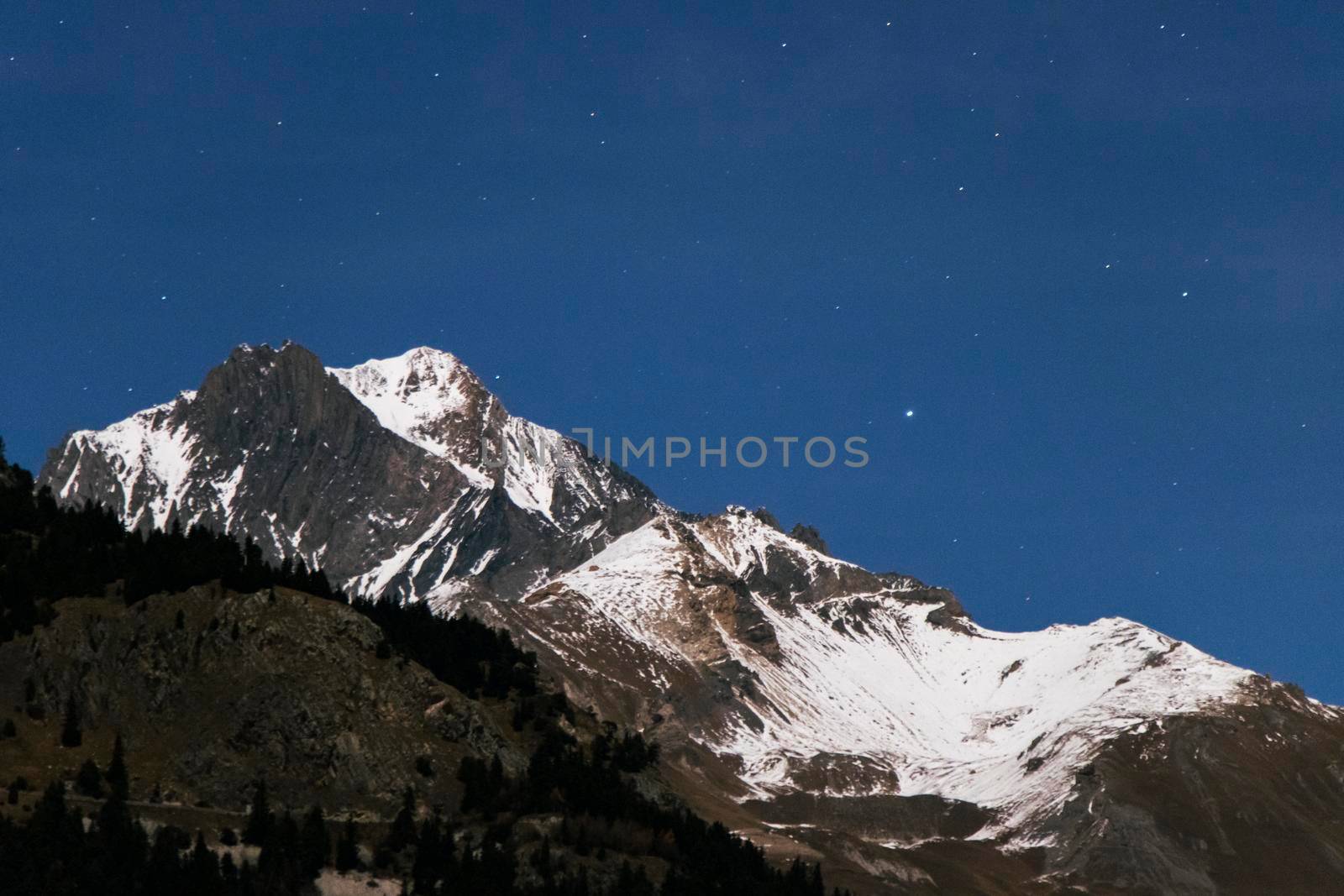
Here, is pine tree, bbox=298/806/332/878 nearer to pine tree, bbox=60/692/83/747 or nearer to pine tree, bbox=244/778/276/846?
pine tree, bbox=244/778/276/846

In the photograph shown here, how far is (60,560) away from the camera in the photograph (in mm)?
190500

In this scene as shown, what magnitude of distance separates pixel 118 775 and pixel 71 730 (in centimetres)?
755

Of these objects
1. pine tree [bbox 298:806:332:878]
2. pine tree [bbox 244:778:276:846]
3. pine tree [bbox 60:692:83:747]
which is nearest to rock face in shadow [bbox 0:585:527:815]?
pine tree [bbox 60:692:83:747]

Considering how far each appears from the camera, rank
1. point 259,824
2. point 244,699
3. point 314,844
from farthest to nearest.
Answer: point 244,699 < point 314,844 < point 259,824

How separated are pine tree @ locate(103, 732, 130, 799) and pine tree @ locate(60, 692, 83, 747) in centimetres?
324

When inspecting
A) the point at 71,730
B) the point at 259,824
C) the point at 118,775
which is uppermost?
the point at 71,730

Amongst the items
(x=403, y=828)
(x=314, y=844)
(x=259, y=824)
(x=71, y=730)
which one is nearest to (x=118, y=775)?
(x=71, y=730)

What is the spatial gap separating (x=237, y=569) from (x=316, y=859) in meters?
43.6

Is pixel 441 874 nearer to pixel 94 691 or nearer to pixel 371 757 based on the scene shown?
pixel 371 757

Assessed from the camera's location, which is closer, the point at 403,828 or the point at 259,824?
the point at 259,824

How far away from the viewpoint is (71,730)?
168500mm

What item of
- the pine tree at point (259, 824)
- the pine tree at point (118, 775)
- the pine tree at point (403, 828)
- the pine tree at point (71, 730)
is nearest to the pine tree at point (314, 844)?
the pine tree at point (259, 824)

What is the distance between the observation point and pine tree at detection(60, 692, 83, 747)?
552ft

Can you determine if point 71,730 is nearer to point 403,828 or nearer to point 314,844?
point 314,844
